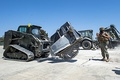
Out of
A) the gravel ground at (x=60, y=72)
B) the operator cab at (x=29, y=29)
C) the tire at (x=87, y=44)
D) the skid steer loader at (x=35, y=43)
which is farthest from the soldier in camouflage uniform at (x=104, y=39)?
the tire at (x=87, y=44)

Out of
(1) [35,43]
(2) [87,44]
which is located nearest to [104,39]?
(1) [35,43]

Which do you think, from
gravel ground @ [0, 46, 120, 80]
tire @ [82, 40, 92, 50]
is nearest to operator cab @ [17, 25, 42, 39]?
gravel ground @ [0, 46, 120, 80]

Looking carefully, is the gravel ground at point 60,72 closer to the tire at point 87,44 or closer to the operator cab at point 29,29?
the operator cab at point 29,29

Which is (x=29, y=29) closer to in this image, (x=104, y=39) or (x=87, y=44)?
(x=104, y=39)

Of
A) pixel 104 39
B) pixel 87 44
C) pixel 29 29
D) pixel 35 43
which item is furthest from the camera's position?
pixel 87 44

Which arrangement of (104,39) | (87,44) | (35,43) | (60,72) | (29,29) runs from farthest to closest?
(87,44)
(29,29)
(35,43)
(104,39)
(60,72)

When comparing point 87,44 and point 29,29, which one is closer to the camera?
point 29,29

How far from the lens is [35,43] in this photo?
29.4ft

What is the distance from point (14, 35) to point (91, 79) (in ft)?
20.4

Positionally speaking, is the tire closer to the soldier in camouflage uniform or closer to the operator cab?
the soldier in camouflage uniform

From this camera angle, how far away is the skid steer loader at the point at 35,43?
8383mm

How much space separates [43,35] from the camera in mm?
10742

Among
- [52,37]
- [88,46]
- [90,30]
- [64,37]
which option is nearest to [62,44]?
[64,37]

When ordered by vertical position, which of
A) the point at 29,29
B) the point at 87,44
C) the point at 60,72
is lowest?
the point at 60,72
